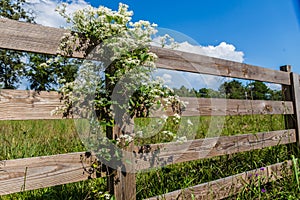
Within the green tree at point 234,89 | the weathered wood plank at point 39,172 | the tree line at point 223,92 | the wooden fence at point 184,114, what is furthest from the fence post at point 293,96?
the weathered wood plank at point 39,172

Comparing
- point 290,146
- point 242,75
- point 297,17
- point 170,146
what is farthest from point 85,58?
point 290,146

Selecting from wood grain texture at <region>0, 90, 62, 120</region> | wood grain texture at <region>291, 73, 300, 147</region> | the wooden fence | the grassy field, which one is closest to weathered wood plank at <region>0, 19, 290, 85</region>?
the wooden fence

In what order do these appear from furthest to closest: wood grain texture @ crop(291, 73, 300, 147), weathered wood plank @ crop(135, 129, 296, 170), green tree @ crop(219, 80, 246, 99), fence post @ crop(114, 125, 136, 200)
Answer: green tree @ crop(219, 80, 246, 99) → wood grain texture @ crop(291, 73, 300, 147) → weathered wood plank @ crop(135, 129, 296, 170) → fence post @ crop(114, 125, 136, 200)

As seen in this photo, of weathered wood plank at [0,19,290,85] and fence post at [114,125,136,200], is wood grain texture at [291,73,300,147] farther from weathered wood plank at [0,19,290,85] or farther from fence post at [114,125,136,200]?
fence post at [114,125,136,200]

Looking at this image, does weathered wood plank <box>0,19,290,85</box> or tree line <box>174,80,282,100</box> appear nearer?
weathered wood plank <box>0,19,290,85</box>

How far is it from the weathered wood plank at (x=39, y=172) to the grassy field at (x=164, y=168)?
186 mm

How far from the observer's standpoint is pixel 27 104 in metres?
1.66

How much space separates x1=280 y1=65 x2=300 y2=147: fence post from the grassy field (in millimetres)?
316

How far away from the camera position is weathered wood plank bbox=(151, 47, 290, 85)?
234 cm

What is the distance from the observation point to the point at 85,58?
189 cm

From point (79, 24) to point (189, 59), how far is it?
1.05 meters

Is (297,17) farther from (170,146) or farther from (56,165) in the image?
(56,165)

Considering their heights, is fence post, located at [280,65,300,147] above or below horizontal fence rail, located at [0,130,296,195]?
above

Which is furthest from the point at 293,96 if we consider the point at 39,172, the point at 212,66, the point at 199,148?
the point at 39,172
